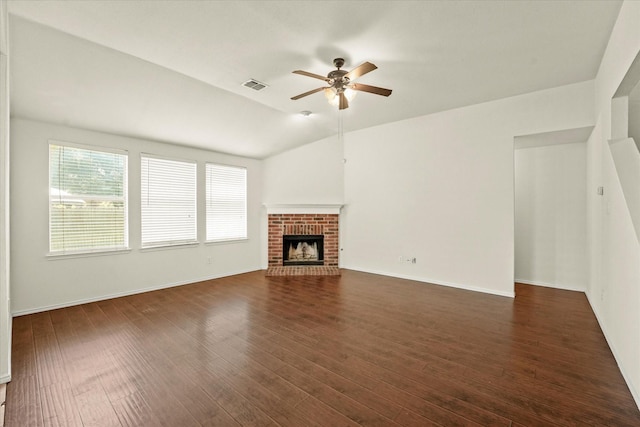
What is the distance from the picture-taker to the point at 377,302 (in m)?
3.83

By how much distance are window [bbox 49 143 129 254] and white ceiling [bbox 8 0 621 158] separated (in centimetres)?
45

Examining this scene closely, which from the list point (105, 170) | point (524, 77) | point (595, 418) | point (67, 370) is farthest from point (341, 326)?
point (105, 170)

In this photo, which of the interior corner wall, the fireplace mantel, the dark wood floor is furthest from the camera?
the fireplace mantel

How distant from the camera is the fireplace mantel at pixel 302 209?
19.6 ft

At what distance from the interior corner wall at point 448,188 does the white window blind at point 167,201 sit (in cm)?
316

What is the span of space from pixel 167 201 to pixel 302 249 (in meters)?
2.89

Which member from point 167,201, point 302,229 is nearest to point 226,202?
point 167,201

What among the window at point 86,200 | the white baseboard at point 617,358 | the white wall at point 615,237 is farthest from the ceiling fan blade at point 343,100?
the window at point 86,200

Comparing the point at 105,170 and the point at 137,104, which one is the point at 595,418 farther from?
the point at 105,170

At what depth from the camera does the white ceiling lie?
2.23 m

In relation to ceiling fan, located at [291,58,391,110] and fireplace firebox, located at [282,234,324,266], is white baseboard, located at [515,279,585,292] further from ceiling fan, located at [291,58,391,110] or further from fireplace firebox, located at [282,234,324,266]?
ceiling fan, located at [291,58,391,110]

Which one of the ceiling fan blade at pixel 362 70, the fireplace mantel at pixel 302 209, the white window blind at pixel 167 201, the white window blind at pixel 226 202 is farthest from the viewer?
the fireplace mantel at pixel 302 209

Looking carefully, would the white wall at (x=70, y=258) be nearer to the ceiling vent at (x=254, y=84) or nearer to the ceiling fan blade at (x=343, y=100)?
the ceiling vent at (x=254, y=84)

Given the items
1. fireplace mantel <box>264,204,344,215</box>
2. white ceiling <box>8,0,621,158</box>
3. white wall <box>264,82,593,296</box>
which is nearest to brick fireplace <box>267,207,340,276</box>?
fireplace mantel <box>264,204,344,215</box>
